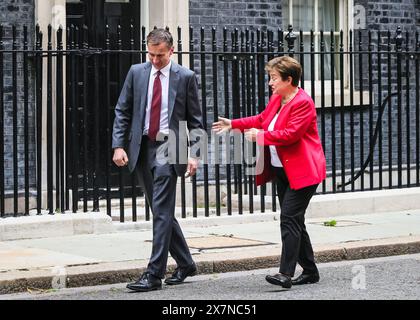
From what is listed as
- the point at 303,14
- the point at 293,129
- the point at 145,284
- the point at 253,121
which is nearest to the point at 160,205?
the point at 145,284

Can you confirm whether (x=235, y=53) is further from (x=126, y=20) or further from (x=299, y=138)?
(x=299, y=138)

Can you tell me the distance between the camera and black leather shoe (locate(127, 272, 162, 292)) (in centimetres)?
862

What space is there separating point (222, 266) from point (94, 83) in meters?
2.87

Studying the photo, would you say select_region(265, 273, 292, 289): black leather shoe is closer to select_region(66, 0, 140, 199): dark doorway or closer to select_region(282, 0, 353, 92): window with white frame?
select_region(66, 0, 140, 199): dark doorway

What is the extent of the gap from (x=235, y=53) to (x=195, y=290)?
14.3 ft

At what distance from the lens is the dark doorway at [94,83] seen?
1175cm

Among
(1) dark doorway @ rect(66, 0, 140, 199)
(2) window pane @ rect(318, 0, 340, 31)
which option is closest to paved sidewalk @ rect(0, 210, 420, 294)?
(1) dark doorway @ rect(66, 0, 140, 199)

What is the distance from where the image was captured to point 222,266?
9844 mm

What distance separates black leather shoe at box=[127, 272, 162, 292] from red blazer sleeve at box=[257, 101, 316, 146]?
1252 mm

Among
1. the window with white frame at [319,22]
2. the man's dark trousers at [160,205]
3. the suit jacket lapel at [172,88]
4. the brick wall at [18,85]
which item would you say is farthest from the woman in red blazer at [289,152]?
the window with white frame at [319,22]

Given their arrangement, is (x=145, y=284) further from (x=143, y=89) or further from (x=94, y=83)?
(x=94, y=83)

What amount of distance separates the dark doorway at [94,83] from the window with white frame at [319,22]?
2373 mm

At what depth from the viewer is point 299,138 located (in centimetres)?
876
